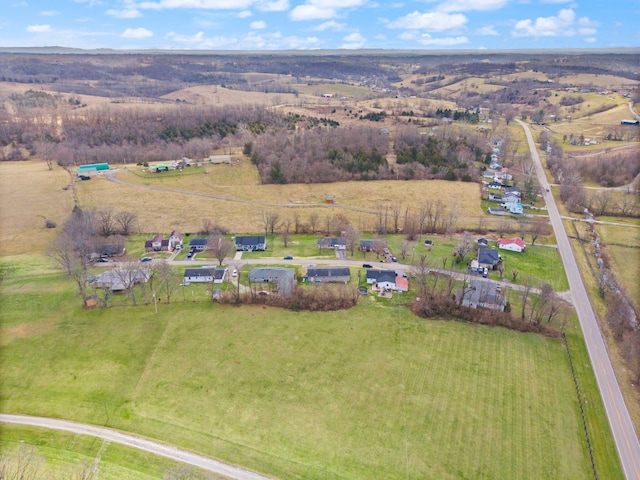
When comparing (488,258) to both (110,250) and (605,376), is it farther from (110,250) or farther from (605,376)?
(110,250)

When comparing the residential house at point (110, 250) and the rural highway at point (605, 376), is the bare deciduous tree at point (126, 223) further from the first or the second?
the rural highway at point (605, 376)

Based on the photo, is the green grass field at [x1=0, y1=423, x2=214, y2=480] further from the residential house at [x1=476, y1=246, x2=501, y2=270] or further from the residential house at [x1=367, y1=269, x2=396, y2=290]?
the residential house at [x1=476, y1=246, x2=501, y2=270]

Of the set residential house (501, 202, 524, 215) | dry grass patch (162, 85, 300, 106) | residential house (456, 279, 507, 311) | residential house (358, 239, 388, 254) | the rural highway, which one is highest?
dry grass patch (162, 85, 300, 106)

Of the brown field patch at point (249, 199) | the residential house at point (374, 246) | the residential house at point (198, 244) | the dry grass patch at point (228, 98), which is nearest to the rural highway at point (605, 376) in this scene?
the brown field patch at point (249, 199)

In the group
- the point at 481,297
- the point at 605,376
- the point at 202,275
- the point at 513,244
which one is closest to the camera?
the point at 605,376

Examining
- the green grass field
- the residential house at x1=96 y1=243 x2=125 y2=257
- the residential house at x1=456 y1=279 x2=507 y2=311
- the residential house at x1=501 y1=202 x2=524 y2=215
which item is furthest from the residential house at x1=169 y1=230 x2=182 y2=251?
the residential house at x1=501 y1=202 x2=524 y2=215

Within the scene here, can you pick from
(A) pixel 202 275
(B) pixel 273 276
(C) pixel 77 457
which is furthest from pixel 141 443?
(B) pixel 273 276
